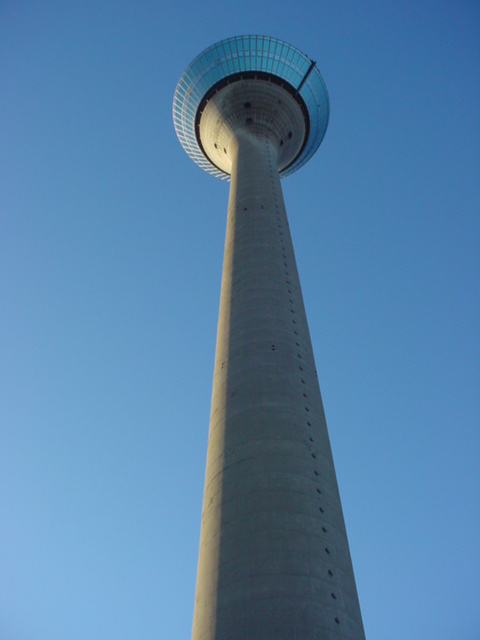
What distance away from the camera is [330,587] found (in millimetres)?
13938

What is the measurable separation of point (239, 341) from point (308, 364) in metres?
2.77

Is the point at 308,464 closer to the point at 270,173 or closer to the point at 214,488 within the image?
the point at 214,488

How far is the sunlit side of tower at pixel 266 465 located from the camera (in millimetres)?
13492

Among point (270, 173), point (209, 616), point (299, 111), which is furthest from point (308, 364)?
point (299, 111)

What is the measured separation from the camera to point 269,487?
1576 centimetres

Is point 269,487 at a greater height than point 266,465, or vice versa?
point 266,465

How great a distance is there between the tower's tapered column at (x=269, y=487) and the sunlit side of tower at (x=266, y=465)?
0.03 metres

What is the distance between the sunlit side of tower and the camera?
13492 mm

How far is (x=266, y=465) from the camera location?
→ 16359mm

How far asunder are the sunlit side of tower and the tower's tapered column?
34 mm

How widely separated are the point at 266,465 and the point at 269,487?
2.50 ft

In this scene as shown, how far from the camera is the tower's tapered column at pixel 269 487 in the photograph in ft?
44.0

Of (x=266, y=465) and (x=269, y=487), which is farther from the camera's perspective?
(x=266, y=465)

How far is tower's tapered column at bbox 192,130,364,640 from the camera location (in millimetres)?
13406
